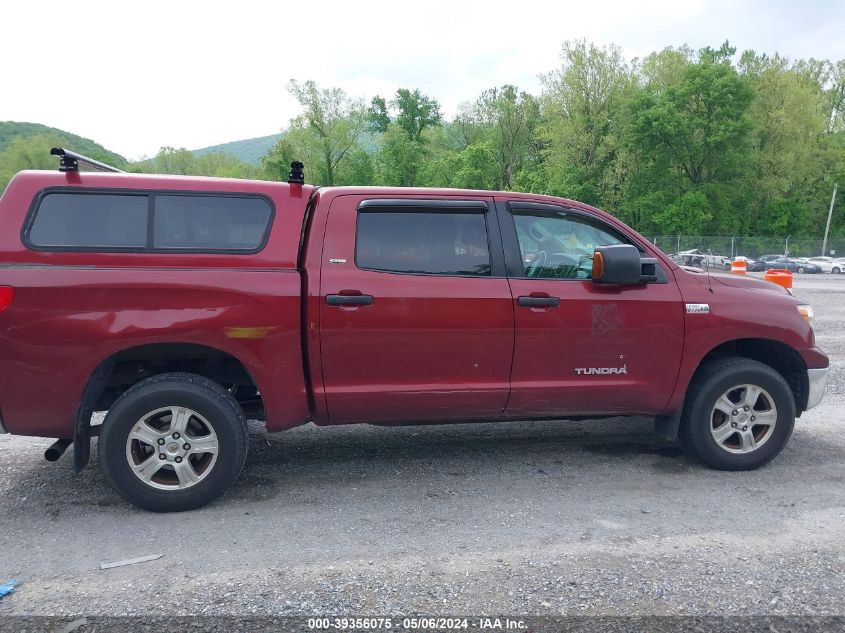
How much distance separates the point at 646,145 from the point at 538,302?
171 ft

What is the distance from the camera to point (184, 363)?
13.2 ft

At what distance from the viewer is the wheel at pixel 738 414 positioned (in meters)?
4.32

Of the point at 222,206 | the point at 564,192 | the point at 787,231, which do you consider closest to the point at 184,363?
the point at 222,206

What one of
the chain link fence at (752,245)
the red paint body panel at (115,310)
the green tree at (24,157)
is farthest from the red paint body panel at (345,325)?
the green tree at (24,157)

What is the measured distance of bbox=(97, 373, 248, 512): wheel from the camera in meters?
3.67

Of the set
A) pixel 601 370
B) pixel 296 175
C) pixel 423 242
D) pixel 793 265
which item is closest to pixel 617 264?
pixel 601 370

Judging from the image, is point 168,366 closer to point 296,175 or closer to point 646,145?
point 296,175

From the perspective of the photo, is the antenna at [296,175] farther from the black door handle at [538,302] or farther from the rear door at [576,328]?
the black door handle at [538,302]

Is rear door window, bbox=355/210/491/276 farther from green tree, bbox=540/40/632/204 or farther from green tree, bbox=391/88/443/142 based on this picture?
green tree, bbox=391/88/443/142

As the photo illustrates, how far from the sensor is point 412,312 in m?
3.93

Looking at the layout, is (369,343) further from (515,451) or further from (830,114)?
(830,114)

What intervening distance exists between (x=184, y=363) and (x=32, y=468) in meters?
1.52

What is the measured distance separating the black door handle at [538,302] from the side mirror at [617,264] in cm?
33

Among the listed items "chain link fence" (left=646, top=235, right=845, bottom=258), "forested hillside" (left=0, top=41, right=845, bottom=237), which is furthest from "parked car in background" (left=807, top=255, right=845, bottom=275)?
"forested hillside" (left=0, top=41, right=845, bottom=237)
